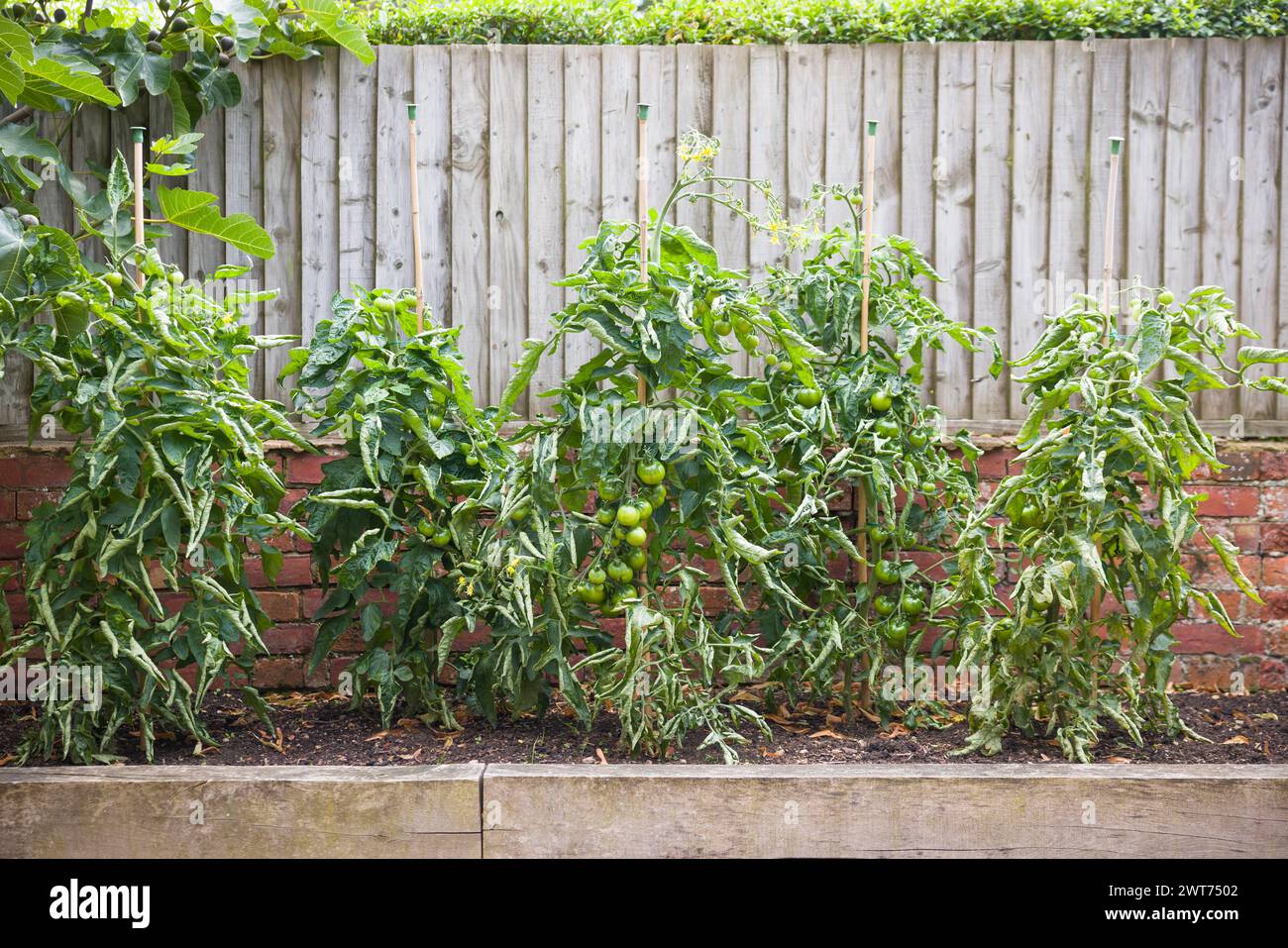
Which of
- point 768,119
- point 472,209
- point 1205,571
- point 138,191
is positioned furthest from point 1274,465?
point 138,191

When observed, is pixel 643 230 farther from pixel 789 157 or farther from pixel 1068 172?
pixel 1068 172

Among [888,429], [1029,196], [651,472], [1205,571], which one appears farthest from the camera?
[1029,196]

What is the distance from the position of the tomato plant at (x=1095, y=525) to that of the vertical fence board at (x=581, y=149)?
167 cm

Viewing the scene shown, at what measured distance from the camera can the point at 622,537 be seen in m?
2.92

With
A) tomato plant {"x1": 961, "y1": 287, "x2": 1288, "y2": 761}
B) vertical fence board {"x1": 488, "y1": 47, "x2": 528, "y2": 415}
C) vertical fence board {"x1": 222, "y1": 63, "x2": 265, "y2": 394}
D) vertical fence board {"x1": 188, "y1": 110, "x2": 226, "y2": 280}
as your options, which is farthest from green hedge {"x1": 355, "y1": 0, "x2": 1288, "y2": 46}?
tomato plant {"x1": 961, "y1": 287, "x2": 1288, "y2": 761}

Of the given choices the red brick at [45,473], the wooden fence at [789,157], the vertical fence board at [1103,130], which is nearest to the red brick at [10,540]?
the red brick at [45,473]

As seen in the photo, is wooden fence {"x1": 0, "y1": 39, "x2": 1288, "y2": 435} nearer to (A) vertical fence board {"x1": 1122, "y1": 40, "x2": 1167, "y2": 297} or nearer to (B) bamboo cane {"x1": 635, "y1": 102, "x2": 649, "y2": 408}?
(A) vertical fence board {"x1": 1122, "y1": 40, "x2": 1167, "y2": 297}

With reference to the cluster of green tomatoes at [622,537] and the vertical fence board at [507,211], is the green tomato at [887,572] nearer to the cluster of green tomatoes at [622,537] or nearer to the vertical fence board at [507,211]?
the cluster of green tomatoes at [622,537]

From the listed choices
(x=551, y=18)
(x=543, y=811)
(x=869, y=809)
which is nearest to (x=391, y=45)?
(x=551, y=18)

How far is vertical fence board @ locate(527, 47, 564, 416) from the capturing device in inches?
155

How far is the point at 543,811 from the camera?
9.04 feet

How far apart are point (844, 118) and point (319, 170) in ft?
6.24

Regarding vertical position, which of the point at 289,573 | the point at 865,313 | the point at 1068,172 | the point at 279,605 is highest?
the point at 1068,172

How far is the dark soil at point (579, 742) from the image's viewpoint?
307 cm
